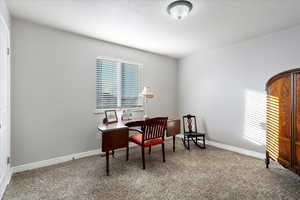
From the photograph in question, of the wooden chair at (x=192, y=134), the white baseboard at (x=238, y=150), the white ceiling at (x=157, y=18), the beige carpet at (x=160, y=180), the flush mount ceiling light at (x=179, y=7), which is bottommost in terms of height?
the beige carpet at (x=160, y=180)

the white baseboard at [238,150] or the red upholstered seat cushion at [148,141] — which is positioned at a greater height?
the red upholstered seat cushion at [148,141]

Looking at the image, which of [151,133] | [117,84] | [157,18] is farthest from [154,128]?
[157,18]

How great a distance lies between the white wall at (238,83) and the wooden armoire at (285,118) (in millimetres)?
733

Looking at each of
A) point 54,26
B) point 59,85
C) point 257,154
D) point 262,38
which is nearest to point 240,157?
point 257,154

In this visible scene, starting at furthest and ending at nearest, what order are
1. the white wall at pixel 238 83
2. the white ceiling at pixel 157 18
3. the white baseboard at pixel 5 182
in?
1. the white wall at pixel 238 83
2. the white ceiling at pixel 157 18
3. the white baseboard at pixel 5 182

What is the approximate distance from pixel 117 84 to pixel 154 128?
1.48m

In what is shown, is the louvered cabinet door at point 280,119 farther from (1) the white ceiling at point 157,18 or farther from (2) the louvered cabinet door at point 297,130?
(1) the white ceiling at point 157,18

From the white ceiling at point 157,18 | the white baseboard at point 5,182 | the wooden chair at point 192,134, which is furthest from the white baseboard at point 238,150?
the white baseboard at point 5,182

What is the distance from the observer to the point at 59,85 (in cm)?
279

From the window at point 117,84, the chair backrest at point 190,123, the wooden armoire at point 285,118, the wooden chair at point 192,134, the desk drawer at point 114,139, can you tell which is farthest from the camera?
the chair backrest at point 190,123

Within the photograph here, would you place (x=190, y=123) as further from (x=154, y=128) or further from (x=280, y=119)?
(x=280, y=119)

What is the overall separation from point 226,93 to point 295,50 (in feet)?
4.48

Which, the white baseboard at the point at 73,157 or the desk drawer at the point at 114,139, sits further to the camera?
the white baseboard at the point at 73,157

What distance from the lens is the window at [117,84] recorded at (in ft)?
11.0
